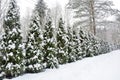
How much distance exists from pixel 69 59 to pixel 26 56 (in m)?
4.89

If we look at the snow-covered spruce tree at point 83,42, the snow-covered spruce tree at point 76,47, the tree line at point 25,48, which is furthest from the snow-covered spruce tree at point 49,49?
the snow-covered spruce tree at point 83,42

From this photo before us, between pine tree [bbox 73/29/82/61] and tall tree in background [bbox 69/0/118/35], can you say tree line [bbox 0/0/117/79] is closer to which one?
pine tree [bbox 73/29/82/61]

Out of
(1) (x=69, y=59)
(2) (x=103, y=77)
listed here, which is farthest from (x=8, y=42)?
(1) (x=69, y=59)

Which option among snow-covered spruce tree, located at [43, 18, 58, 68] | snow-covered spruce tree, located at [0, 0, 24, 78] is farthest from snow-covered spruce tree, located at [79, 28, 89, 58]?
snow-covered spruce tree, located at [0, 0, 24, 78]

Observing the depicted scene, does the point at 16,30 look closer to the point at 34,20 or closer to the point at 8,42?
the point at 8,42

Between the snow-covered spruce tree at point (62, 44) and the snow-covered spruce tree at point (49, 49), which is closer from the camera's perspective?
the snow-covered spruce tree at point (49, 49)

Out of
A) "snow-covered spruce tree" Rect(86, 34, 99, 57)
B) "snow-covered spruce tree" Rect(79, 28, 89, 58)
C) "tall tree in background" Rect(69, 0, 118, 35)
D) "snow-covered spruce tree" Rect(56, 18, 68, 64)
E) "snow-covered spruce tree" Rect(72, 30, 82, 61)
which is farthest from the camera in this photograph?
"tall tree in background" Rect(69, 0, 118, 35)

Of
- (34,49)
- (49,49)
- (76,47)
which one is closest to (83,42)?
(76,47)

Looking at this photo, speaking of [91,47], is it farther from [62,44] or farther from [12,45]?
[12,45]

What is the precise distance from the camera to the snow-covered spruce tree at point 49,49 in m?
10.4

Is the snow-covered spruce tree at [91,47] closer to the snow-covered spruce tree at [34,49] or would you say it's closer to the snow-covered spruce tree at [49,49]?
the snow-covered spruce tree at [49,49]

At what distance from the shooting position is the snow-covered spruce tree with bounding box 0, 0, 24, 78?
26.5ft

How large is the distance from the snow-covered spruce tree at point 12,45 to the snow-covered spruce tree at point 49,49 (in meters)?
2.15

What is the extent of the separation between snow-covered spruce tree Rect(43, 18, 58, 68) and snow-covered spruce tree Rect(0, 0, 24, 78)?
84.7 inches
